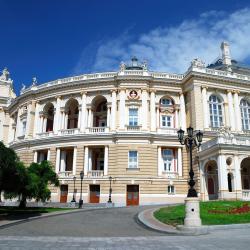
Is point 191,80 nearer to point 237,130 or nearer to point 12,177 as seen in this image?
point 237,130

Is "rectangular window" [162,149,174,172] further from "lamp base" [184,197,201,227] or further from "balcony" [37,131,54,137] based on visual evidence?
"lamp base" [184,197,201,227]

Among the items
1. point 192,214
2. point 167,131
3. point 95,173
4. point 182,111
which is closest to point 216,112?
point 182,111

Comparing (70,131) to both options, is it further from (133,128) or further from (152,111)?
(152,111)

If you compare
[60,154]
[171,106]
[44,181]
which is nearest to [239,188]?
[171,106]

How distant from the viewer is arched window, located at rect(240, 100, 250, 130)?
4841cm

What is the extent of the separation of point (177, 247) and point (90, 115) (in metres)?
37.5

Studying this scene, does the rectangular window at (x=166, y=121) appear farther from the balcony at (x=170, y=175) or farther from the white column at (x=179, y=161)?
the balcony at (x=170, y=175)

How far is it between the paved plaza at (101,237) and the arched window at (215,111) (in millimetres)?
26875

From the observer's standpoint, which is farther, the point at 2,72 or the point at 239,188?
the point at 2,72

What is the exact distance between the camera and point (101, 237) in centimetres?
1598

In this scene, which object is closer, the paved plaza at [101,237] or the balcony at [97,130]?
the paved plaza at [101,237]

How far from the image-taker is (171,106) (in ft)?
161

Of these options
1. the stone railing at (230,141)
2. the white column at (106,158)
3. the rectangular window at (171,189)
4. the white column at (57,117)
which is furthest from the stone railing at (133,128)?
the white column at (57,117)

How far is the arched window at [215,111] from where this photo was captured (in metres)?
46.6
